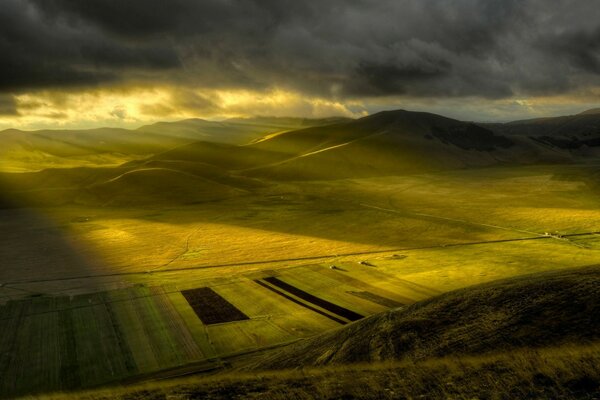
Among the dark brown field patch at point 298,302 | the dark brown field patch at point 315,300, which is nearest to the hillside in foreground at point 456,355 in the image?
the dark brown field patch at point 298,302

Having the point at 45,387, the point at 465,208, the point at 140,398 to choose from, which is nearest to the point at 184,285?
the point at 45,387

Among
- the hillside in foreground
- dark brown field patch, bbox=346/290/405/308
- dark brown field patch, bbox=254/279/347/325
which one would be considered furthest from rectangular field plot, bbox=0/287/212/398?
dark brown field patch, bbox=346/290/405/308

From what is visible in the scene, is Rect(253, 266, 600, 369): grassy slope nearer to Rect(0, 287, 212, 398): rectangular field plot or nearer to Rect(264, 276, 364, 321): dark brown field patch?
Rect(0, 287, 212, 398): rectangular field plot

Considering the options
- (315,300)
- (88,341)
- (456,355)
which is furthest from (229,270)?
(456,355)

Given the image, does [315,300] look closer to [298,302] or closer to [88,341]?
[298,302]

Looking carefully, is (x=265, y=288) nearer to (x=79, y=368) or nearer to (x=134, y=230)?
(x=79, y=368)

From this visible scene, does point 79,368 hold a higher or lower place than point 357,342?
lower
